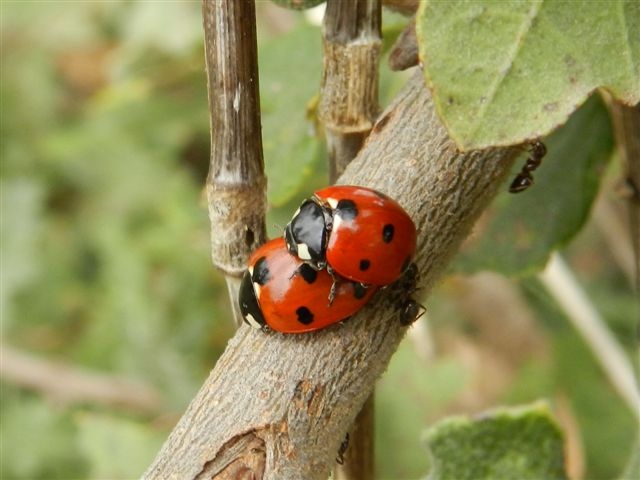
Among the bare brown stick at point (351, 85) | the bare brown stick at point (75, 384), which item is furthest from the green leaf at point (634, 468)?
the bare brown stick at point (75, 384)

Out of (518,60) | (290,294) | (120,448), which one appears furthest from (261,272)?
(120,448)

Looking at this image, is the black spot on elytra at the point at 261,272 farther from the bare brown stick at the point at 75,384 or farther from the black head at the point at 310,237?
the bare brown stick at the point at 75,384

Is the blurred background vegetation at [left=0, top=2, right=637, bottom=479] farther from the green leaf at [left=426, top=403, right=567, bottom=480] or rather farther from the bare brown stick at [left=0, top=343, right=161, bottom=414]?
the green leaf at [left=426, top=403, right=567, bottom=480]

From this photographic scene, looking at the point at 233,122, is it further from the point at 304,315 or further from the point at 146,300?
the point at 146,300

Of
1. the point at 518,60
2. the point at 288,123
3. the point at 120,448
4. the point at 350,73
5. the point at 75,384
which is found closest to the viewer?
the point at 518,60

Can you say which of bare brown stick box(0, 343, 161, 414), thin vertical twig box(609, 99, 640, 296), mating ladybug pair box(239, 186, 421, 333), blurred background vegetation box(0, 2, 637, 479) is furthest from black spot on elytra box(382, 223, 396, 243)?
bare brown stick box(0, 343, 161, 414)

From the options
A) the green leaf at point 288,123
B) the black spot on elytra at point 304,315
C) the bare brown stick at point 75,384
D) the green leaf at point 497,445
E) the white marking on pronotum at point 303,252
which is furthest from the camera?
the bare brown stick at point 75,384
